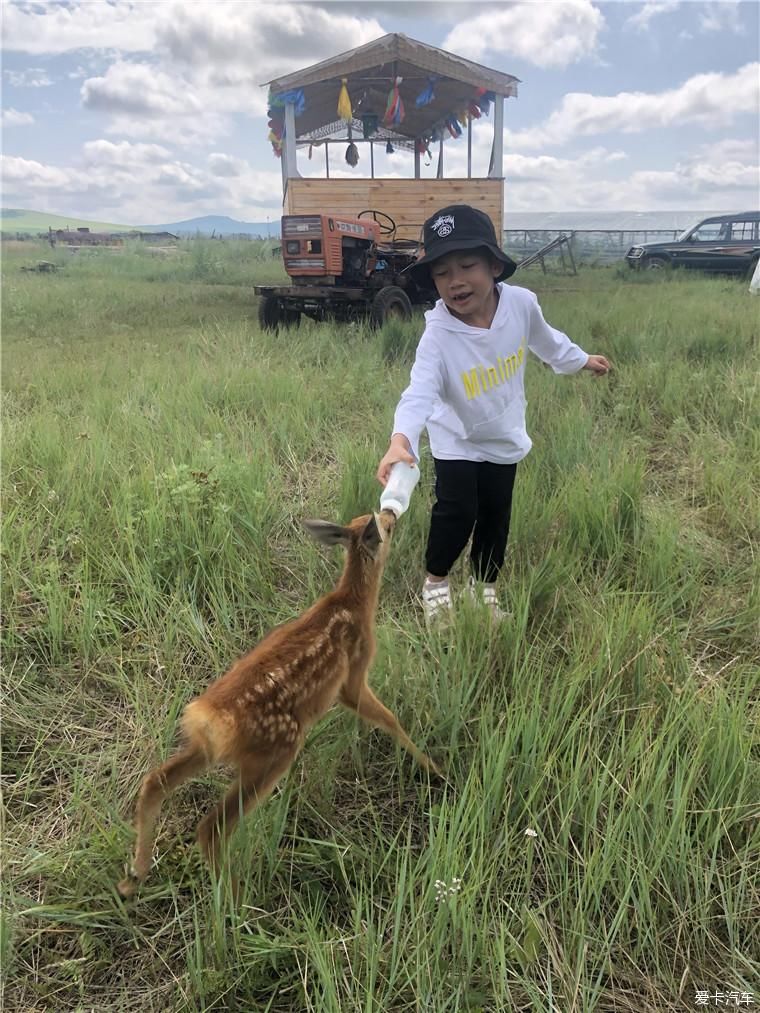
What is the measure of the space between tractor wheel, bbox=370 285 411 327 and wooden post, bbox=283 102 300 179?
3716 millimetres

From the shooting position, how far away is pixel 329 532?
1757 millimetres

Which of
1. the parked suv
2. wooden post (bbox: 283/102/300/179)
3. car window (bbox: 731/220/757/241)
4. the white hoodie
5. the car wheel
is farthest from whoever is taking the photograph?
car window (bbox: 731/220/757/241)

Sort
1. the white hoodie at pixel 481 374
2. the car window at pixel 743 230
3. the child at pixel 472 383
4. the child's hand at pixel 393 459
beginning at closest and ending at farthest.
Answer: the child's hand at pixel 393 459
the child at pixel 472 383
the white hoodie at pixel 481 374
the car window at pixel 743 230

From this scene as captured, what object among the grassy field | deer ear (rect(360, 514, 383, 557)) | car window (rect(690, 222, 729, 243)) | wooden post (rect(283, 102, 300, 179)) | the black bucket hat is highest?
wooden post (rect(283, 102, 300, 179))

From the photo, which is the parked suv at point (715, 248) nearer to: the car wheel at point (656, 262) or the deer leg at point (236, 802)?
the car wheel at point (656, 262)

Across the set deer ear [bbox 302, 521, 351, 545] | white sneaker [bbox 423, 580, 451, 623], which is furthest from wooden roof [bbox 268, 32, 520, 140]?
deer ear [bbox 302, 521, 351, 545]

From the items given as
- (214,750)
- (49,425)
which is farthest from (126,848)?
(49,425)

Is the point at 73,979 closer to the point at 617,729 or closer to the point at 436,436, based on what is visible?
the point at 617,729

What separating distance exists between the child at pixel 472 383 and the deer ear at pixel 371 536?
680 millimetres

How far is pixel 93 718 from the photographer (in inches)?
90.0

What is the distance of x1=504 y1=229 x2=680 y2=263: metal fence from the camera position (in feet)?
79.3

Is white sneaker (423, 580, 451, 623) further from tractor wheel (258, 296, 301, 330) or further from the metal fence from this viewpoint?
the metal fence

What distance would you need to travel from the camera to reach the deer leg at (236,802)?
154 centimetres

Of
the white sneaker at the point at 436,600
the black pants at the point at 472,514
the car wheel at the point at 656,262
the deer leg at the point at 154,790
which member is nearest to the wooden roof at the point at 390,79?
the car wheel at the point at 656,262
